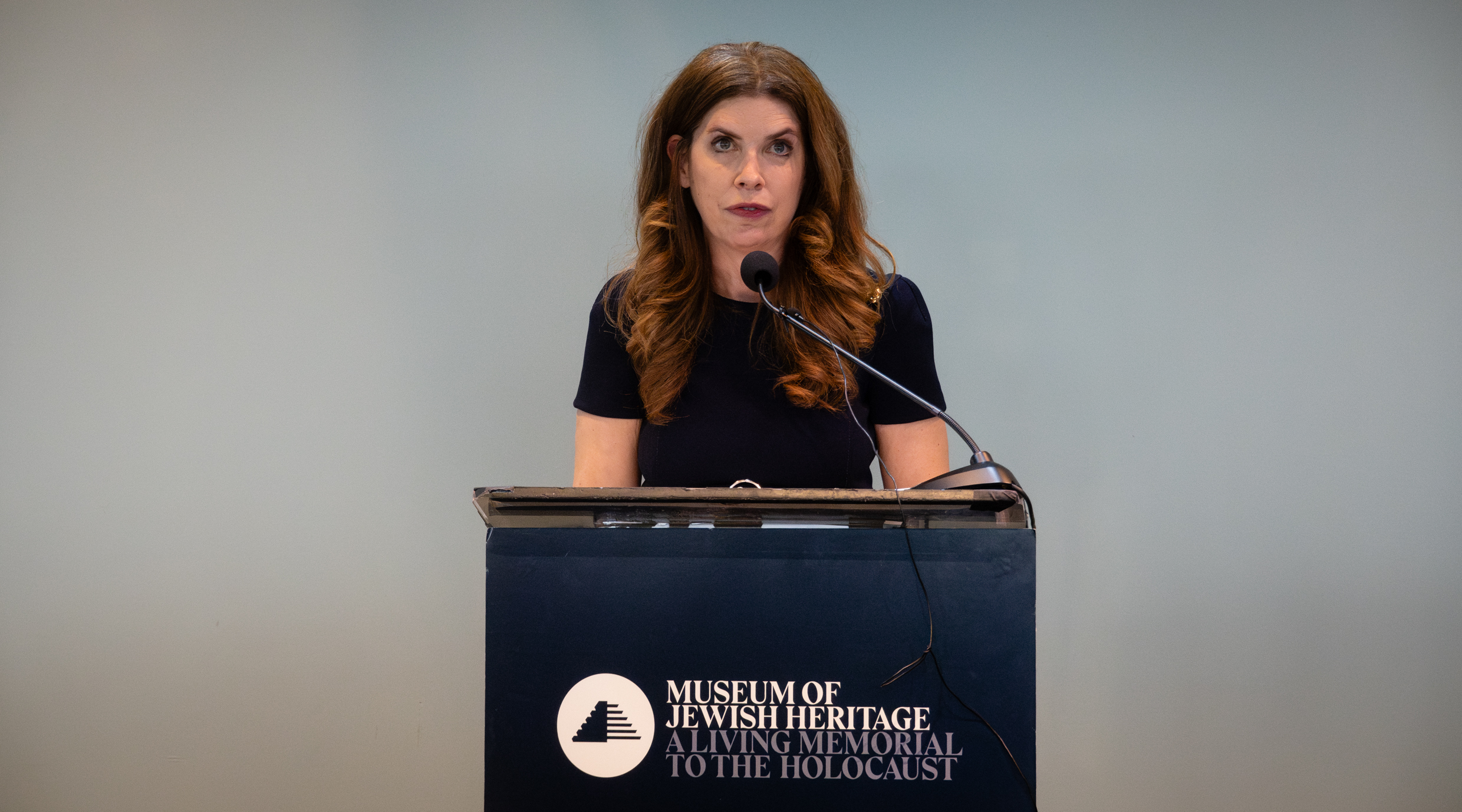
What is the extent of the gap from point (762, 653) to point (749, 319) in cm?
72

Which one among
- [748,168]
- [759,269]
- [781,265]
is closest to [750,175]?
[748,168]

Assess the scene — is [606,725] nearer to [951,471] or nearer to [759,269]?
[951,471]

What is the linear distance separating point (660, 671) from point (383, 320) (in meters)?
1.45

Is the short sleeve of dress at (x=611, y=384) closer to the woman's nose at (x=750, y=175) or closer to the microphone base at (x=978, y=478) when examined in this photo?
the woman's nose at (x=750, y=175)

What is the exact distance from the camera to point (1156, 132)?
2008 millimetres

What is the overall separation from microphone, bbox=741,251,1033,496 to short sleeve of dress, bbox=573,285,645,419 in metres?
0.39

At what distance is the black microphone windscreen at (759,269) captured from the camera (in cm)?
112

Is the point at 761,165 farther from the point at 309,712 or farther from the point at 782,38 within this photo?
the point at 309,712

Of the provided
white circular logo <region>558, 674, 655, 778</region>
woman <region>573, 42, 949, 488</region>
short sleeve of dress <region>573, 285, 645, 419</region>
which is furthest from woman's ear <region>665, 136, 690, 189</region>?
white circular logo <region>558, 674, 655, 778</region>

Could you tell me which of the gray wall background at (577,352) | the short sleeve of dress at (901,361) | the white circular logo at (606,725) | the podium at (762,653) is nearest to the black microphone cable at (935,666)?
the podium at (762,653)

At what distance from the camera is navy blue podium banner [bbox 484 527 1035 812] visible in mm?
836

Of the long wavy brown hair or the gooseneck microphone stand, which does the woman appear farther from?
the gooseneck microphone stand

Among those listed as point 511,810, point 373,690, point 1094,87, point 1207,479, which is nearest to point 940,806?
point 511,810

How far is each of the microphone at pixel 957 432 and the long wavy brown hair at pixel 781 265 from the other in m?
0.28
